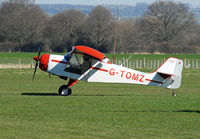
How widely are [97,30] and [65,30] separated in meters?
5.58

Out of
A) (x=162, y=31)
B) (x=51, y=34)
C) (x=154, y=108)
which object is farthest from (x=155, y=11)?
(x=154, y=108)

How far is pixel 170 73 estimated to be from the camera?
21.5 metres

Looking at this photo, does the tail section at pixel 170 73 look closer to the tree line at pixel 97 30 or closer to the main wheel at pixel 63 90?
the main wheel at pixel 63 90

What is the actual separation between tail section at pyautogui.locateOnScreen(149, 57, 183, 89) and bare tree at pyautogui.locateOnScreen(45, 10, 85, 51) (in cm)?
4776

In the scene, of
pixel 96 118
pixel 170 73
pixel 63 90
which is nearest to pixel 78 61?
pixel 63 90

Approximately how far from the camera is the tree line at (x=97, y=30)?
69.9 metres

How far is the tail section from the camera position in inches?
844

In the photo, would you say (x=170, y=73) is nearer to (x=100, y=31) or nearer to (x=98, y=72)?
(x=98, y=72)

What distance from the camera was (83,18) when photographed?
73125 millimetres

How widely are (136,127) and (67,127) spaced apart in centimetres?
173

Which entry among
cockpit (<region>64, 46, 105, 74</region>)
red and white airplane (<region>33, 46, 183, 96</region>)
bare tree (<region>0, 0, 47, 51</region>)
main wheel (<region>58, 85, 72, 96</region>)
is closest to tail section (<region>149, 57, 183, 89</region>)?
red and white airplane (<region>33, 46, 183, 96</region>)

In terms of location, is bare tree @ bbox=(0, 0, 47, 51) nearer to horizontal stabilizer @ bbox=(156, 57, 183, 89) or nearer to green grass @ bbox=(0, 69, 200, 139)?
horizontal stabilizer @ bbox=(156, 57, 183, 89)

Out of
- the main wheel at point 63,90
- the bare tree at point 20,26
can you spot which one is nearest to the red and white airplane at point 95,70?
the main wheel at point 63,90

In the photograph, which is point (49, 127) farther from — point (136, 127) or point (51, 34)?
point (51, 34)
